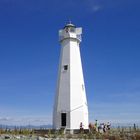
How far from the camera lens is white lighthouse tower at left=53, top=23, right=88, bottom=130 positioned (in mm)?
32406

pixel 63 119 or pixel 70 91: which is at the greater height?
pixel 70 91

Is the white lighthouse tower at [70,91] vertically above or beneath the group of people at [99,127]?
above

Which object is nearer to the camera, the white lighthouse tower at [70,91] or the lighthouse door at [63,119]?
the white lighthouse tower at [70,91]

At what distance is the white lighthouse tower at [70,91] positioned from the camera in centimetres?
3241

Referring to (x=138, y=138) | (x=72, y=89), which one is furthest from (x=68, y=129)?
(x=138, y=138)

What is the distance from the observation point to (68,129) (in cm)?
3181

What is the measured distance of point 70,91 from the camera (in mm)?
32656

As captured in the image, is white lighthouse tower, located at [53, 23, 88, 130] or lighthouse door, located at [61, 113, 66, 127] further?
lighthouse door, located at [61, 113, 66, 127]

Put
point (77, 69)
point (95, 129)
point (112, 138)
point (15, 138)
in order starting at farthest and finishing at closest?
1. point (77, 69)
2. point (95, 129)
3. point (112, 138)
4. point (15, 138)

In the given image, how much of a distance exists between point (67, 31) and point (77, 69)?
4.57m

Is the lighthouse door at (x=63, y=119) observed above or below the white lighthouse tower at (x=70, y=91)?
below

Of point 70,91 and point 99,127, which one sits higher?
point 70,91

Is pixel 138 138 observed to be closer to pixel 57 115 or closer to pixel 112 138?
pixel 112 138

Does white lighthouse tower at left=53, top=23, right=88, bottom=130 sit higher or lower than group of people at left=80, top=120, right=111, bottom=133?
higher
